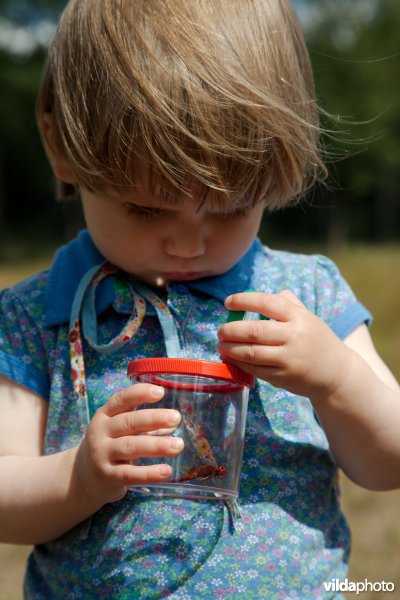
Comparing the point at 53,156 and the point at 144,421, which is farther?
the point at 53,156

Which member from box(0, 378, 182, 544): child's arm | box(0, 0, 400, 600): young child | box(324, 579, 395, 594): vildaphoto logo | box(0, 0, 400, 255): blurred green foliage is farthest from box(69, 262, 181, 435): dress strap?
box(0, 0, 400, 255): blurred green foliage

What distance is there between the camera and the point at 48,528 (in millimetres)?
1632

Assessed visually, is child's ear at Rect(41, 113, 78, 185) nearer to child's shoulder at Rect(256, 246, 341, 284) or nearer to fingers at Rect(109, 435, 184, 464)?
child's shoulder at Rect(256, 246, 341, 284)

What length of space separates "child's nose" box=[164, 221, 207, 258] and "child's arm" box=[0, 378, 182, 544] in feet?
1.03

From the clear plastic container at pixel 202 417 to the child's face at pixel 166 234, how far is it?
0.26 m

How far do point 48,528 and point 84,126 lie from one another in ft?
2.60

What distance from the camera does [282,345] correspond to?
4.63 ft

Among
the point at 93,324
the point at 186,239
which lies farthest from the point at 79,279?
the point at 186,239

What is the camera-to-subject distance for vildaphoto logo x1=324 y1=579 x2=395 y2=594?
67.4 inches

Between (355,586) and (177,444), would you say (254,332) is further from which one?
(355,586)

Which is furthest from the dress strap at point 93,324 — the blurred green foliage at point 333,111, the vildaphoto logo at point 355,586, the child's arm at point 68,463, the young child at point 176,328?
the blurred green foliage at point 333,111

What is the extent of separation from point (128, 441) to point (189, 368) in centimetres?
16

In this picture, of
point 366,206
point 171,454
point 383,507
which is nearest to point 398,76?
point 366,206

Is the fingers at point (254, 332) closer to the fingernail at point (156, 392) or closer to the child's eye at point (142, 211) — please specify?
the fingernail at point (156, 392)
